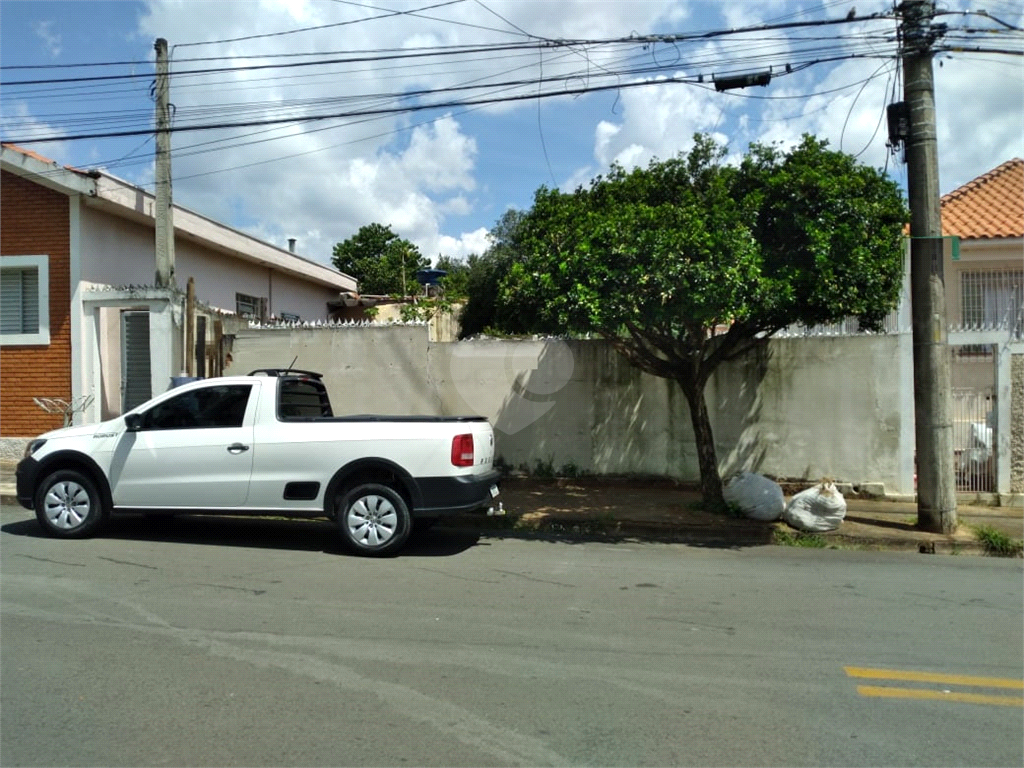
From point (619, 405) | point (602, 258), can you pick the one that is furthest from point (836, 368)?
point (602, 258)

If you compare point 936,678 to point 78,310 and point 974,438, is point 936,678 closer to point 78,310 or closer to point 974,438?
point 974,438

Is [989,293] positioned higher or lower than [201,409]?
higher

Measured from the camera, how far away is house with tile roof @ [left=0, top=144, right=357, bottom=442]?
13.0m

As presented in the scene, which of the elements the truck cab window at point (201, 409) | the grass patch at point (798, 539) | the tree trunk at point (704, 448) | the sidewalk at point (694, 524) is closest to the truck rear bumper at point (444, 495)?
the sidewalk at point (694, 524)

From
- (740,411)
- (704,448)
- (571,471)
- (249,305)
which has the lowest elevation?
(571,471)

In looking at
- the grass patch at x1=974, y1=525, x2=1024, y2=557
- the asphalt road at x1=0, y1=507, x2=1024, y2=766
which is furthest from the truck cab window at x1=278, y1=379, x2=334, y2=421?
the grass patch at x1=974, y1=525, x2=1024, y2=557

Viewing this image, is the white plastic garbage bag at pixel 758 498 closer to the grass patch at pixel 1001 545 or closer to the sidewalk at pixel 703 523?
the sidewalk at pixel 703 523

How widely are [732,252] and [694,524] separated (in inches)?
127

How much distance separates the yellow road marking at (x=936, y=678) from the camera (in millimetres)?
4973

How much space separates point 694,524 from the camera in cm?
974

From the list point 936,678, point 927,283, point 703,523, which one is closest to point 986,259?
point 927,283

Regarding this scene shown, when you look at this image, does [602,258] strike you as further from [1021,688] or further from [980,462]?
[980,462]

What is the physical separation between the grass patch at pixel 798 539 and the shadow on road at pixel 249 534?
136 inches

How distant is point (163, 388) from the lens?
13062 mm
